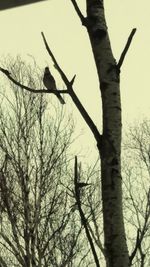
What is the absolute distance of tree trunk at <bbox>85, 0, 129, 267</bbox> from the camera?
39.9 inches

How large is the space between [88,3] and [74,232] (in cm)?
980

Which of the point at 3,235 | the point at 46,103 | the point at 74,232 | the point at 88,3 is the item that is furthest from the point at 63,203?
the point at 88,3

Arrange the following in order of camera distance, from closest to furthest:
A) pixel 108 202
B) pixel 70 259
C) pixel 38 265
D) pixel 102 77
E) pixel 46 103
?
pixel 108 202
pixel 102 77
pixel 38 265
pixel 70 259
pixel 46 103

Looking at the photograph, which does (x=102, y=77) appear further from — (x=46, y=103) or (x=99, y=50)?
(x=46, y=103)

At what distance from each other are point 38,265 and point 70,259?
109cm

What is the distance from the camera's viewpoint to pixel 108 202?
40.9 inches

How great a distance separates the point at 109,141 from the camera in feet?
3.48

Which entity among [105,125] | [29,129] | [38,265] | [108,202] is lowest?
[108,202]

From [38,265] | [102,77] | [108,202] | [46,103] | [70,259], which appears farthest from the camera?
[46,103]

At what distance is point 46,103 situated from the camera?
10977mm

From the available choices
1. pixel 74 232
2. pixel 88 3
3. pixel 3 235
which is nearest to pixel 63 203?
pixel 74 232

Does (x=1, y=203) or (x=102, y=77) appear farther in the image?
(x=1, y=203)

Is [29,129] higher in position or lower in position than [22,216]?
higher

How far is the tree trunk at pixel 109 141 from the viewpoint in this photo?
101cm
